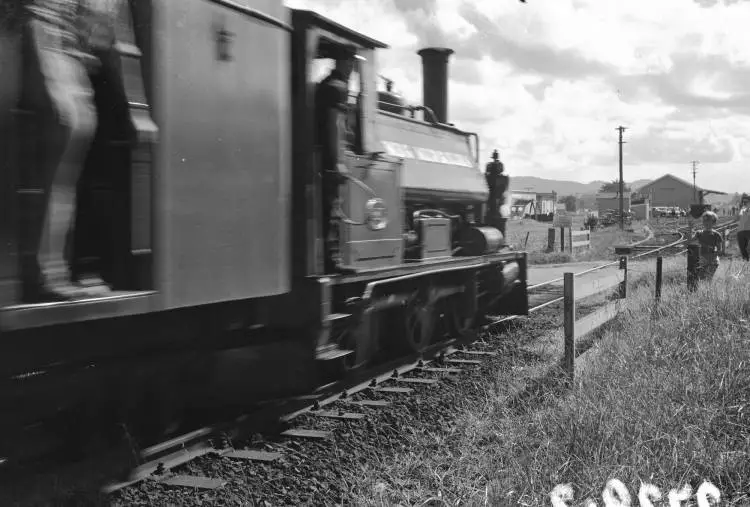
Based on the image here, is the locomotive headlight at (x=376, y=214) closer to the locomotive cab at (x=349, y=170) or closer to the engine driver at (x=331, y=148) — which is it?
the locomotive cab at (x=349, y=170)

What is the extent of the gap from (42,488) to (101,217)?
1.51 meters

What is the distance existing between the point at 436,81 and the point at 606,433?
280 inches

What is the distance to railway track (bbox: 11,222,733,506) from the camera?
4.59 meters

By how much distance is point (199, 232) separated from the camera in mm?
4359

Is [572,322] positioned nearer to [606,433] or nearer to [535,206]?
[606,433]

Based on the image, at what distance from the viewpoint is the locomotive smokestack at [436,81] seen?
10.6 m

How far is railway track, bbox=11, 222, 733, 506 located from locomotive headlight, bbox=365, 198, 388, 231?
1.40 metres

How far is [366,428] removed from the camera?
5.71 metres

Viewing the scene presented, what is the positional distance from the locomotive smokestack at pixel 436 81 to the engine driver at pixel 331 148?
15.4 ft

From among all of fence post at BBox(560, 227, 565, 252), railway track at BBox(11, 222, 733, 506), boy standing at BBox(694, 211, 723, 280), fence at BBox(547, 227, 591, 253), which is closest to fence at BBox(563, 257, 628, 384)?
railway track at BBox(11, 222, 733, 506)

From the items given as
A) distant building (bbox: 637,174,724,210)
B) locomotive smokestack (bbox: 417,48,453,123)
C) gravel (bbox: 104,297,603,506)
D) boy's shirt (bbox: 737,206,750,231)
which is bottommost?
gravel (bbox: 104,297,603,506)

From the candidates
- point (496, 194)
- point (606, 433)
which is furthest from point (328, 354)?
point (496, 194)

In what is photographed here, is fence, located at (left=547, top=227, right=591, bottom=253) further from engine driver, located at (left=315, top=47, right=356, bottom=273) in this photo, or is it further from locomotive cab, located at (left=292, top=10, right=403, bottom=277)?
engine driver, located at (left=315, top=47, right=356, bottom=273)

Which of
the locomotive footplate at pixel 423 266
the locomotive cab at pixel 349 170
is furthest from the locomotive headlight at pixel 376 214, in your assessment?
the locomotive footplate at pixel 423 266
